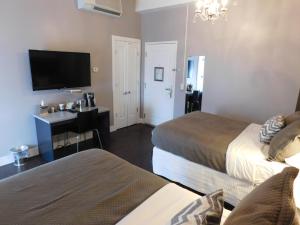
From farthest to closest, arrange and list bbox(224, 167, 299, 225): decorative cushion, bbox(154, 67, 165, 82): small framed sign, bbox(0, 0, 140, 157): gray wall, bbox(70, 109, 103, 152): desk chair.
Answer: bbox(154, 67, 165, 82): small framed sign, bbox(70, 109, 103, 152): desk chair, bbox(0, 0, 140, 157): gray wall, bbox(224, 167, 299, 225): decorative cushion

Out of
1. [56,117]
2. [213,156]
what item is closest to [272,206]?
[213,156]

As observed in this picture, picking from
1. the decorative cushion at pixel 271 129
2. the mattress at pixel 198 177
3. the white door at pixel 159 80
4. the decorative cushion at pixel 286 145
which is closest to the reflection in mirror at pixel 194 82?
the white door at pixel 159 80

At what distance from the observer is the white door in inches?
179

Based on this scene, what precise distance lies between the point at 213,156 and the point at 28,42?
3152 millimetres

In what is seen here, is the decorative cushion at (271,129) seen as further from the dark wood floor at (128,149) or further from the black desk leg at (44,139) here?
the black desk leg at (44,139)

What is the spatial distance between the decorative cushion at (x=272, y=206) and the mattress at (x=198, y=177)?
1.30 meters

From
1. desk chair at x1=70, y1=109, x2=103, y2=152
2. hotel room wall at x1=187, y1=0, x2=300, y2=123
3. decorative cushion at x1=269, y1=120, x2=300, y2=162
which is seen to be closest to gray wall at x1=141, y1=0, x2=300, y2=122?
hotel room wall at x1=187, y1=0, x2=300, y2=123

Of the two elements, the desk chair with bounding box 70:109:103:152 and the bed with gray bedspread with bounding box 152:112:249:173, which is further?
the desk chair with bounding box 70:109:103:152

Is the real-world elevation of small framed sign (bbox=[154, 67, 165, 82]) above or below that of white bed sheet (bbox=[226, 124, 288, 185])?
above

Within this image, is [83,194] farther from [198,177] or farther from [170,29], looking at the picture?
[170,29]

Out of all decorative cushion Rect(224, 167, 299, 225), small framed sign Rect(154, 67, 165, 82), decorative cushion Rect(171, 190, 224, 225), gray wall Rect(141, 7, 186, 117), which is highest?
gray wall Rect(141, 7, 186, 117)

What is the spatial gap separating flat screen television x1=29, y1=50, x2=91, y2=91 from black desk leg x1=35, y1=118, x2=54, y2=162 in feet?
1.95

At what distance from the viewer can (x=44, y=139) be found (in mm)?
3291

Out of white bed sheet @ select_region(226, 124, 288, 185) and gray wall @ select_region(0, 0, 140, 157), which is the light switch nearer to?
gray wall @ select_region(0, 0, 140, 157)
